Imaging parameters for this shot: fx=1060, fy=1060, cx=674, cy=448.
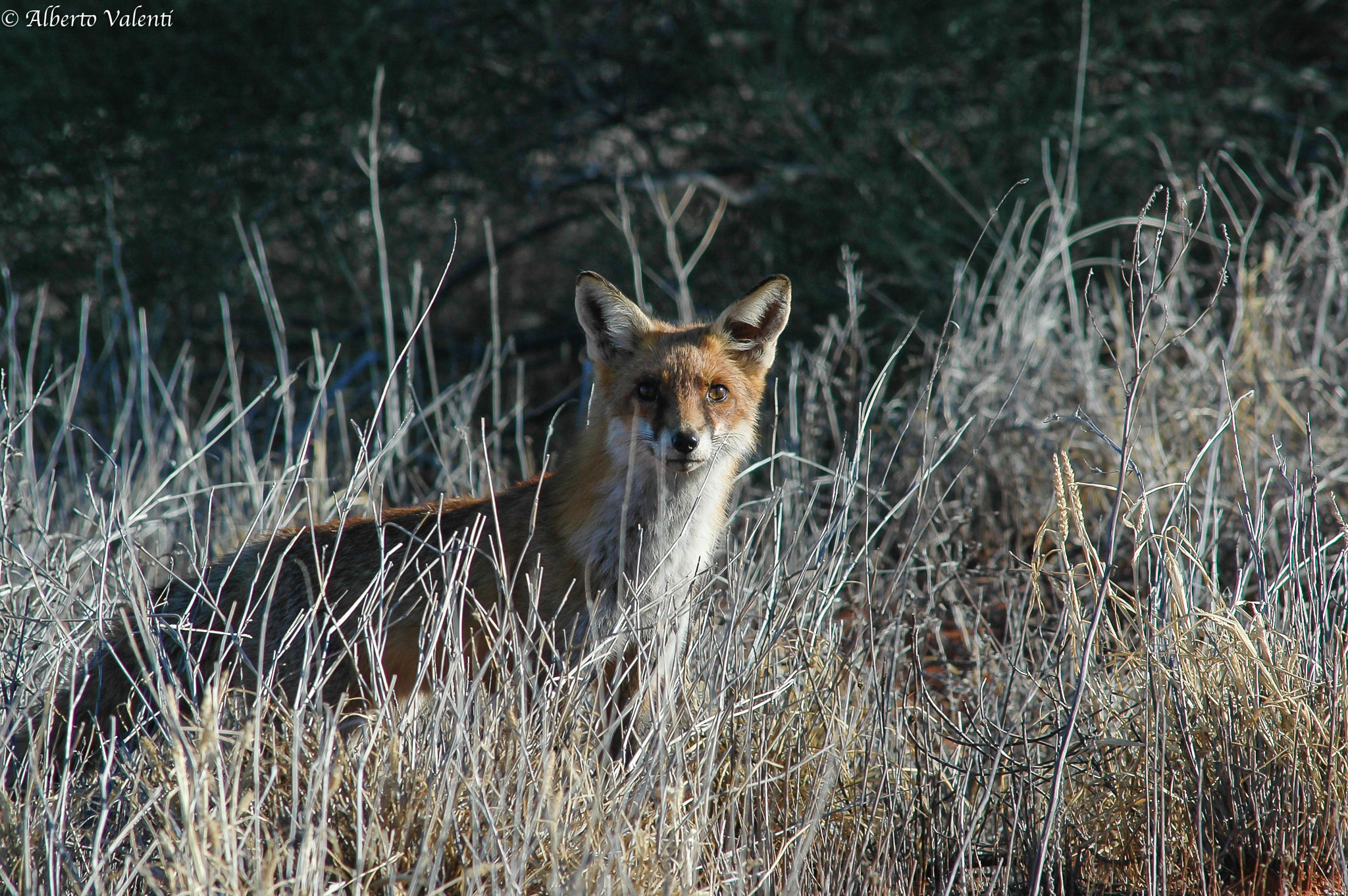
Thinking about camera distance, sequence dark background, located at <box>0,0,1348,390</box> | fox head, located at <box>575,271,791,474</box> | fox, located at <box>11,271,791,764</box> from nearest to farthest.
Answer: fox, located at <box>11,271,791,764</box> → fox head, located at <box>575,271,791,474</box> → dark background, located at <box>0,0,1348,390</box>

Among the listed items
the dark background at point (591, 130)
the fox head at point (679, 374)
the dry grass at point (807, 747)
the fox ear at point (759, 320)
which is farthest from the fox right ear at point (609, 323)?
the dark background at point (591, 130)

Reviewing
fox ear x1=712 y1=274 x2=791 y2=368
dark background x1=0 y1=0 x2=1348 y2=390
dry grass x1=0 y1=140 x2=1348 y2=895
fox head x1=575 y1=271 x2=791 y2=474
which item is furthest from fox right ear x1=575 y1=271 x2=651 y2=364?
dark background x1=0 y1=0 x2=1348 y2=390

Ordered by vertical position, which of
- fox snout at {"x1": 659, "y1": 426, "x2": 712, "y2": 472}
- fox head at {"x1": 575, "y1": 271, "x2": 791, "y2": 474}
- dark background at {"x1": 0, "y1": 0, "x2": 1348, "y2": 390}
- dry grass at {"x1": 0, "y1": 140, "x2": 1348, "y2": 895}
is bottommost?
dry grass at {"x1": 0, "y1": 140, "x2": 1348, "y2": 895}

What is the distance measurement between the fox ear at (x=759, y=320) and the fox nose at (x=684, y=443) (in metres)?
0.67

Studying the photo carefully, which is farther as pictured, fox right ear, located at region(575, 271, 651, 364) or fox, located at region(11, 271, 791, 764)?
fox right ear, located at region(575, 271, 651, 364)

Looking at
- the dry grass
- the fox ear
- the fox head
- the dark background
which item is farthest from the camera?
the dark background

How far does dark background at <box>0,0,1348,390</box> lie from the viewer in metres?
7.12

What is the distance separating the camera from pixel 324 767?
7.80 ft

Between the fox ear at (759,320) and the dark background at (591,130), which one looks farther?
the dark background at (591,130)

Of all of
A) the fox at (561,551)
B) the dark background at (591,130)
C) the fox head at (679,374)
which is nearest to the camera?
the fox at (561,551)

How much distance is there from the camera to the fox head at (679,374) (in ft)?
12.3

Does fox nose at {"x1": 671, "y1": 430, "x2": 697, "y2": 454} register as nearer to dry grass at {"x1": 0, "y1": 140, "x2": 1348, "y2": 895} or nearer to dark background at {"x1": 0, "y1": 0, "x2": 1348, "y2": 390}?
dry grass at {"x1": 0, "y1": 140, "x2": 1348, "y2": 895}

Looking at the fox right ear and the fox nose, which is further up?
the fox right ear

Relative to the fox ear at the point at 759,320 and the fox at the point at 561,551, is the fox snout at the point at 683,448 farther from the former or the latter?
the fox ear at the point at 759,320
